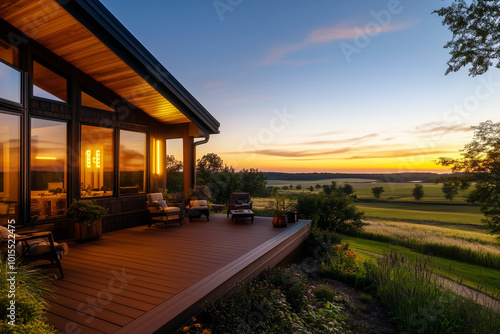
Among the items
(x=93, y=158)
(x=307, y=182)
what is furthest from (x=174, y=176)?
(x=93, y=158)

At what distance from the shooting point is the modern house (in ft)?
15.4

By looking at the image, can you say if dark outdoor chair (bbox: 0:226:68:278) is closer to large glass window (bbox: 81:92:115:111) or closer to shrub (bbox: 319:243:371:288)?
large glass window (bbox: 81:92:115:111)

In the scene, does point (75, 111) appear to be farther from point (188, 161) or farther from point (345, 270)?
point (345, 270)

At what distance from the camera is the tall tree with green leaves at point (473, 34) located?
8312 mm

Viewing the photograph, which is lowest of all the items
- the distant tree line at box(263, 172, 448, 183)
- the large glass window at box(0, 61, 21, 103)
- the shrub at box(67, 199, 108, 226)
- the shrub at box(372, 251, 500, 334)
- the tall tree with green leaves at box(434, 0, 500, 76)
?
the shrub at box(372, 251, 500, 334)

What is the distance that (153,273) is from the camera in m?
3.72

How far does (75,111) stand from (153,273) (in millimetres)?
4333

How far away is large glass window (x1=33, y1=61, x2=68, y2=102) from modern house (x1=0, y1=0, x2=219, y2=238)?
21mm

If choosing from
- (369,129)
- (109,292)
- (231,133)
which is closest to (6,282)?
(109,292)

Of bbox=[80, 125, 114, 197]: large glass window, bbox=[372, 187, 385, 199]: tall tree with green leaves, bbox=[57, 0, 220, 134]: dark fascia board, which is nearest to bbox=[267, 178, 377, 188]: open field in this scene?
bbox=[372, 187, 385, 199]: tall tree with green leaves

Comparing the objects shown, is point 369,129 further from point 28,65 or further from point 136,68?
point 28,65

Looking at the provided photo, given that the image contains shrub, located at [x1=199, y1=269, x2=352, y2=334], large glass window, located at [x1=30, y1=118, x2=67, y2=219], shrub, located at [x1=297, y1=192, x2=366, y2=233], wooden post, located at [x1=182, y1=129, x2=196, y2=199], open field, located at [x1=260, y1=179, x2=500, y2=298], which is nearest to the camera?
shrub, located at [x1=199, y1=269, x2=352, y2=334]

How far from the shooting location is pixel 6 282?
7.04 ft

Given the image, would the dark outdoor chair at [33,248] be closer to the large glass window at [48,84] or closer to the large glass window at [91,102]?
the large glass window at [48,84]
